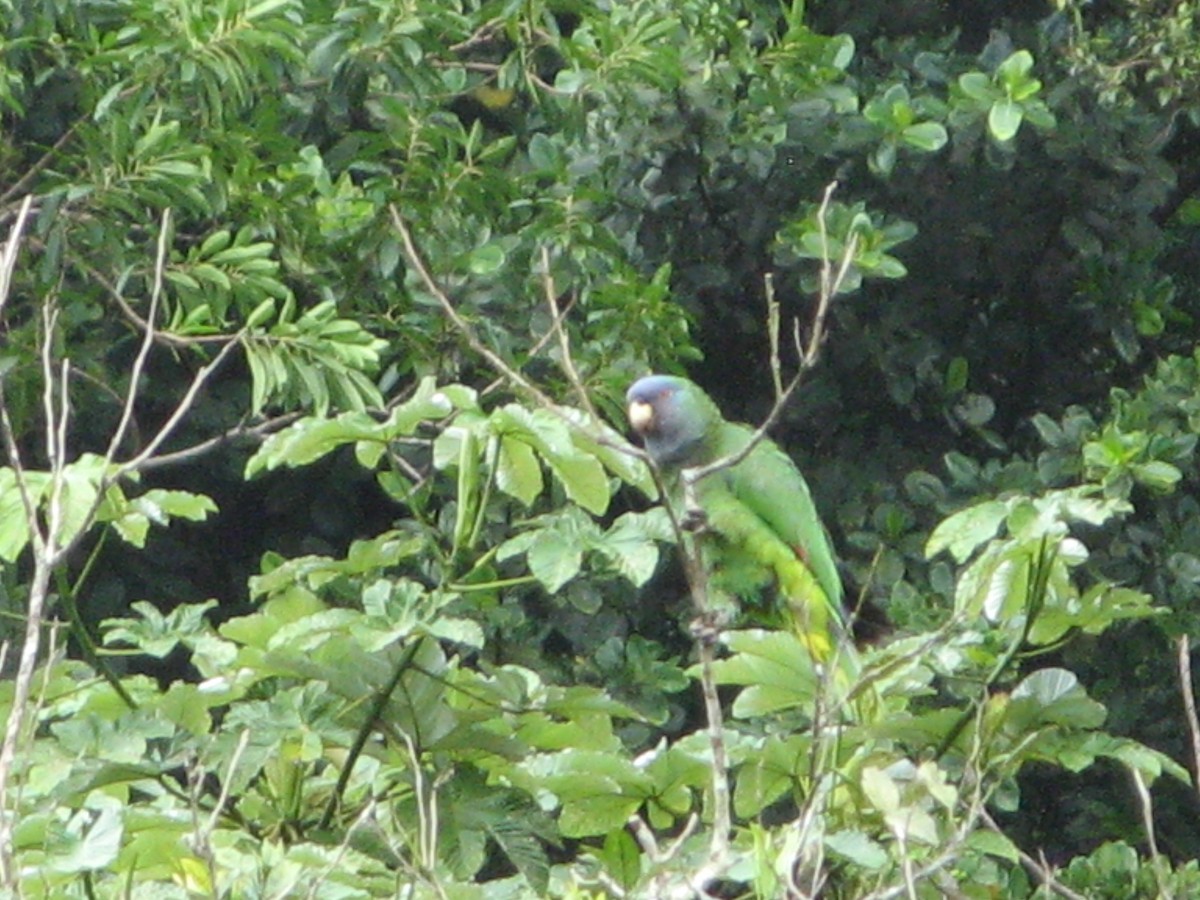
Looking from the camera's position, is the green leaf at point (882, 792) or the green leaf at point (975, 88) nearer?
the green leaf at point (882, 792)

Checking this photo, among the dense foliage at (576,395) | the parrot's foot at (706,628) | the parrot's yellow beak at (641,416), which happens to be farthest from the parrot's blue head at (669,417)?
the parrot's foot at (706,628)

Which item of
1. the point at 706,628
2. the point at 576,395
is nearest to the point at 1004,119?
the point at 576,395

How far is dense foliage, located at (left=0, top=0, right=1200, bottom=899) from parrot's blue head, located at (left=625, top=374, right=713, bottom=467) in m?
0.26

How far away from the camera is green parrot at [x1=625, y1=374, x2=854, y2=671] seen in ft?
13.4

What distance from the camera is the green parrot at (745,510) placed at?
160 inches

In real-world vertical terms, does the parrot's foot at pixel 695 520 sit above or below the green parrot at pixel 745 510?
above

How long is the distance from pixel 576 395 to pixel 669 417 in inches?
34.1

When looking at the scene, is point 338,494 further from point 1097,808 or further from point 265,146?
point 1097,808

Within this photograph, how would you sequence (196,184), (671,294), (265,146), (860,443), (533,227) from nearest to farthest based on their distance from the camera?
1. (196,184)
2. (265,146)
3. (533,227)
4. (671,294)
5. (860,443)

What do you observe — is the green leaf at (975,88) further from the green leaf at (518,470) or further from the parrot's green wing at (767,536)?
the green leaf at (518,470)

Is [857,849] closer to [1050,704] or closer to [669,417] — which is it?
[1050,704]

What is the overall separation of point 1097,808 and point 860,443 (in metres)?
1.11

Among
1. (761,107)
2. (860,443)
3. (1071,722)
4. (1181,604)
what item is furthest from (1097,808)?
(1071,722)

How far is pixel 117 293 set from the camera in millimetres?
4148
